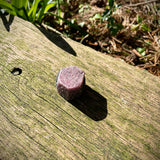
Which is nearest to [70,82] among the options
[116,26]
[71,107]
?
[71,107]

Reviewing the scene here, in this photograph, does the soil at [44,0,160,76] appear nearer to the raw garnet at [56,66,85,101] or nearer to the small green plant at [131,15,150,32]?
the small green plant at [131,15,150,32]

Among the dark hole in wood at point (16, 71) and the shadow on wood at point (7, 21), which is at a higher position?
the shadow on wood at point (7, 21)

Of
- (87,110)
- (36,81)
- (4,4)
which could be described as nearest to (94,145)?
(87,110)

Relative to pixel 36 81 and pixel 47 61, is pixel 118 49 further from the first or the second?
pixel 36 81

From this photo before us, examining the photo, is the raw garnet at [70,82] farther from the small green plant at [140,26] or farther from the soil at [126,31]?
the small green plant at [140,26]

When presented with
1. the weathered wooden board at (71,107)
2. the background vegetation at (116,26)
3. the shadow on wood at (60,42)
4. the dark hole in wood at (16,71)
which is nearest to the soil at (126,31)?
the background vegetation at (116,26)

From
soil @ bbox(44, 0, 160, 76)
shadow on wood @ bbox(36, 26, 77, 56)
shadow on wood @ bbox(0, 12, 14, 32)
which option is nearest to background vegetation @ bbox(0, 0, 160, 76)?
soil @ bbox(44, 0, 160, 76)

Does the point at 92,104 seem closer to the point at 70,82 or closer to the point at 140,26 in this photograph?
the point at 70,82
